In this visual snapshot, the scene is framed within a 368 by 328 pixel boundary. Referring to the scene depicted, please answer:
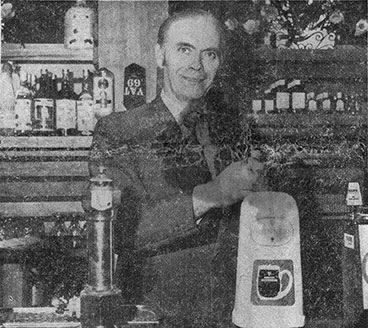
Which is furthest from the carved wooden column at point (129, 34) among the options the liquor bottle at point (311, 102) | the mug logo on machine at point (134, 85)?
the liquor bottle at point (311, 102)

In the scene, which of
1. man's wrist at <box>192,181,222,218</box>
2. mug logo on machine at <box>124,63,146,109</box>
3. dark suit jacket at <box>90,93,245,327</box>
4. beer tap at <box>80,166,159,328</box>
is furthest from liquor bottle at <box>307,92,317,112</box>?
beer tap at <box>80,166,159,328</box>

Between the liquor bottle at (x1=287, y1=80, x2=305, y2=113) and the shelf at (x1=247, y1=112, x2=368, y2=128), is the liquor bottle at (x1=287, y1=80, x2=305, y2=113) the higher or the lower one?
the higher one

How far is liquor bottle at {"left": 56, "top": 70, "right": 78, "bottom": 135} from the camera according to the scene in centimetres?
194

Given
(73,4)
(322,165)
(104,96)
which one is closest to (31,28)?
(73,4)

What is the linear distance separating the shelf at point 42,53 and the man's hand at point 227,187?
49cm

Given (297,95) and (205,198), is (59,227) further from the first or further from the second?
(297,95)

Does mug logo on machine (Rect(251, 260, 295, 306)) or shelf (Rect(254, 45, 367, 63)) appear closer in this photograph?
mug logo on machine (Rect(251, 260, 295, 306))

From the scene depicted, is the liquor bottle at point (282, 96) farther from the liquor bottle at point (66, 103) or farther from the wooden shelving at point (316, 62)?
the liquor bottle at point (66, 103)

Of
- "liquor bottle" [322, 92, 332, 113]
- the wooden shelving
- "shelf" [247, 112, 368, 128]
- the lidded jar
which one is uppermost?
the lidded jar

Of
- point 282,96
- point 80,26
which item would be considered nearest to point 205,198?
point 282,96

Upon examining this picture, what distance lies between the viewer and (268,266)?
186cm

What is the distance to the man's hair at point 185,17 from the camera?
6.30 ft

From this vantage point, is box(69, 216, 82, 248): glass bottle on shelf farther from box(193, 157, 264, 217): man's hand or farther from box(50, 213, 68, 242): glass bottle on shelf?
box(193, 157, 264, 217): man's hand

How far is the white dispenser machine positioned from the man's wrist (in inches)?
3.2
